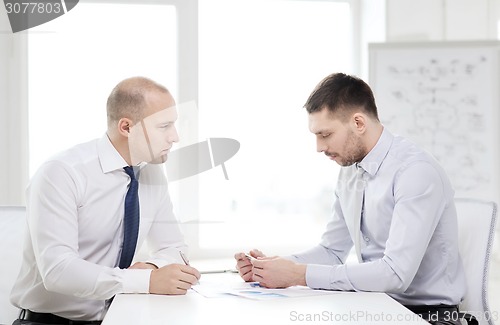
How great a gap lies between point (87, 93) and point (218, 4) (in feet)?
3.23

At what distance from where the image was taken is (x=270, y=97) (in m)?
4.04

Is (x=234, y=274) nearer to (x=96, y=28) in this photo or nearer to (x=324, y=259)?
(x=324, y=259)

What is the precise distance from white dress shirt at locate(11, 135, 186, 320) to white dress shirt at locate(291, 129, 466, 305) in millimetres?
542

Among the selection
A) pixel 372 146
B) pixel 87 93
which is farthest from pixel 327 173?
pixel 372 146

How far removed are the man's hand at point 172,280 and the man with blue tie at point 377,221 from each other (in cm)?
22

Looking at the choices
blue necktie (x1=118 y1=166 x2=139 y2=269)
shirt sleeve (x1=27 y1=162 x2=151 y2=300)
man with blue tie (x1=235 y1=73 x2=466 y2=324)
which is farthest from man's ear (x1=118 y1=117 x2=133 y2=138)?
man with blue tie (x1=235 y1=73 x2=466 y2=324)

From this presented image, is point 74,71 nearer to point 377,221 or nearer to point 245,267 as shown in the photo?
point 245,267

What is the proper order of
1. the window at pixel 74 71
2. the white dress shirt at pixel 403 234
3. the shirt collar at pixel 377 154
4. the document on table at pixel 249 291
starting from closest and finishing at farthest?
the document on table at pixel 249 291 < the white dress shirt at pixel 403 234 < the shirt collar at pixel 377 154 < the window at pixel 74 71

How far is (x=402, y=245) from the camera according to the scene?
1869 millimetres

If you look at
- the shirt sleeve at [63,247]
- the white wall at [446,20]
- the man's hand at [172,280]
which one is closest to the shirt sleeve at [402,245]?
the man's hand at [172,280]

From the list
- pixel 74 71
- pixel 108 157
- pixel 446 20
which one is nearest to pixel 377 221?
pixel 108 157

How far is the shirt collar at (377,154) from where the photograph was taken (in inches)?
83.5

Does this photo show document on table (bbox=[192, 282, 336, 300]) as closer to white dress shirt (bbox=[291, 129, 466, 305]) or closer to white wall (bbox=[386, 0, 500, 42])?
white dress shirt (bbox=[291, 129, 466, 305])

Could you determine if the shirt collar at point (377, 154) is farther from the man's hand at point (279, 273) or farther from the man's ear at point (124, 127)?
the man's ear at point (124, 127)
